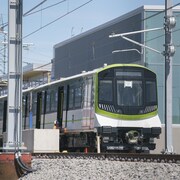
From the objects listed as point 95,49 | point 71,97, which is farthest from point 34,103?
point 95,49

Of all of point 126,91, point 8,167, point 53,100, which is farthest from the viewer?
point 53,100

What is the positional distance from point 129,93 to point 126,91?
184 mm

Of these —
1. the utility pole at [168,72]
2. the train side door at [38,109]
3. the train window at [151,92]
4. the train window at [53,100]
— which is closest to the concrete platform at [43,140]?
the train window at [53,100]

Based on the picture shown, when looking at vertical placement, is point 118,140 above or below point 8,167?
above

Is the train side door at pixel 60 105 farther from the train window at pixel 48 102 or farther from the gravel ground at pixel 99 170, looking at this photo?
the gravel ground at pixel 99 170

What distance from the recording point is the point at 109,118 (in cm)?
2436

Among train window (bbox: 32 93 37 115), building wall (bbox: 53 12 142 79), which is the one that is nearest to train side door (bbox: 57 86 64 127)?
train window (bbox: 32 93 37 115)

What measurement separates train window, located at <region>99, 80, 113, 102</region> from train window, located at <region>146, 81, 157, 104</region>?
168cm

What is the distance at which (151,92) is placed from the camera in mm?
25453

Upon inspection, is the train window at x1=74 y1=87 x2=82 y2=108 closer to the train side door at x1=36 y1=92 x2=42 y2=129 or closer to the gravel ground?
the train side door at x1=36 y1=92 x2=42 y2=129

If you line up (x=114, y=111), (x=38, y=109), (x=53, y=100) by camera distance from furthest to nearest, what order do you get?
(x=38, y=109)
(x=53, y=100)
(x=114, y=111)

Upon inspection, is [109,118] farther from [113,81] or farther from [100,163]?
[100,163]

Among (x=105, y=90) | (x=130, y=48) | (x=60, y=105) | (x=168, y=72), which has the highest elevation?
(x=130, y=48)

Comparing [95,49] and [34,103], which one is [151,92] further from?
[95,49]
